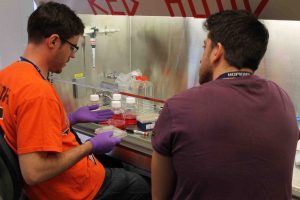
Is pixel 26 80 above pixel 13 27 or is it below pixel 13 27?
below

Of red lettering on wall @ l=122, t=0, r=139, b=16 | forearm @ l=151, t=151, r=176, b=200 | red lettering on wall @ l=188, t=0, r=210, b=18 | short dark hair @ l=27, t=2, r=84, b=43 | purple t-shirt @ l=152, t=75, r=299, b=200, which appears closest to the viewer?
purple t-shirt @ l=152, t=75, r=299, b=200

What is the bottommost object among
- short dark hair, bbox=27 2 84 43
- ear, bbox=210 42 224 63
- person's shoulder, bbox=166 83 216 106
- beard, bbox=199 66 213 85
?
person's shoulder, bbox=166 83 216 106

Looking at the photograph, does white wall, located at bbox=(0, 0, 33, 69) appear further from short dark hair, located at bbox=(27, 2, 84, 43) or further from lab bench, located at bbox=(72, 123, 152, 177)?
lab bench, located at bbox=(72, 123, 152, 177)

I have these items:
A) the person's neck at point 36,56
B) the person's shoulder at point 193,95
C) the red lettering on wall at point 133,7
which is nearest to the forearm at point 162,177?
the person's shoulder at point 193,95

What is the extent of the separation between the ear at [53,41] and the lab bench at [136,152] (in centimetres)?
57

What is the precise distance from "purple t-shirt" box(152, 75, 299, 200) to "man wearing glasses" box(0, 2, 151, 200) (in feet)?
1.49

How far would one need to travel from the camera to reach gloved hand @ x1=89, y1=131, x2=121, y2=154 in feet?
4.60

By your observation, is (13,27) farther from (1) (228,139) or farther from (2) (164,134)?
(1) (228,139)

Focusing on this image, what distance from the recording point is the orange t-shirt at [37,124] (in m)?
1.14

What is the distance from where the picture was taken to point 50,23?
130 centimetres

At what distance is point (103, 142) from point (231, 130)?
0.71 meters

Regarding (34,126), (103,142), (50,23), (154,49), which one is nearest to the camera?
(34,126)

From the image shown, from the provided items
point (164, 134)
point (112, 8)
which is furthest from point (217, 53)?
point (112, 8)

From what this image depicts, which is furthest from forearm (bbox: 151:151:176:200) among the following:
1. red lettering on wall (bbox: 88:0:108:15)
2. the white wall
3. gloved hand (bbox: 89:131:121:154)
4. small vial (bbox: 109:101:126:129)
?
the white wall
